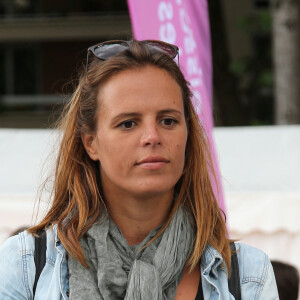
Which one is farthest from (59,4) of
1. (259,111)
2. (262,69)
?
(262,69)

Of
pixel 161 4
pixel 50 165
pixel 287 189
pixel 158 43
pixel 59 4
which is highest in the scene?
pixel 59 4

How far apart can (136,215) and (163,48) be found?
18.8 inches

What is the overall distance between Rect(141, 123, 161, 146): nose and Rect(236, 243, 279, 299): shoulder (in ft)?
1.36

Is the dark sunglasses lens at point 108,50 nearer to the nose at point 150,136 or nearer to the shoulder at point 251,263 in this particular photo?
the nose at point 150,136

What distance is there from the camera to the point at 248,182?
4305mm

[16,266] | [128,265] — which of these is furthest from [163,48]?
[16,266]

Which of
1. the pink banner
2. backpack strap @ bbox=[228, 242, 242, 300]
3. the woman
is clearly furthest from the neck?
the pink banner

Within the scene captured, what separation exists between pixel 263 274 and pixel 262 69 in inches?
344

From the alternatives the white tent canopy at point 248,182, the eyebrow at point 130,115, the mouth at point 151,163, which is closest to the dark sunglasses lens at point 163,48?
the eyebrow at point 130,115

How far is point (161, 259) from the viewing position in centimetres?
183

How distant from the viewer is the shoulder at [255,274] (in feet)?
6.09

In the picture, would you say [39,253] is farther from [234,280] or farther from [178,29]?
[178,29]

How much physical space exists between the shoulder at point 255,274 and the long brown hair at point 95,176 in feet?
0.15

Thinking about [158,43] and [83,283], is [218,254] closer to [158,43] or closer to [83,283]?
[83,283]
